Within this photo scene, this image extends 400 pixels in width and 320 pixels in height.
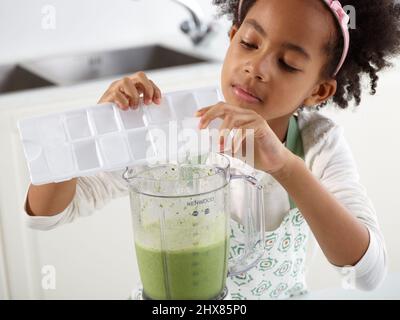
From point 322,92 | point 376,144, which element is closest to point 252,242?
point 322,92

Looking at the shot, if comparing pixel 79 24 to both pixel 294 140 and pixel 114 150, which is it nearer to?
pixel 294 140

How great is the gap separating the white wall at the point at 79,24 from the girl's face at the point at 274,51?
73 centimetres

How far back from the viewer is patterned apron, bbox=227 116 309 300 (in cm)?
50

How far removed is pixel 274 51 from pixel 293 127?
154 mm

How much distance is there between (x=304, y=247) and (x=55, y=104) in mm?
426

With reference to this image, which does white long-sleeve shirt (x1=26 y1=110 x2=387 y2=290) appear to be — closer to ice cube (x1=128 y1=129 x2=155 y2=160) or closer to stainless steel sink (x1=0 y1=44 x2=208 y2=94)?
ice cube (x1=128 y1=129 x2=155 y2=160)

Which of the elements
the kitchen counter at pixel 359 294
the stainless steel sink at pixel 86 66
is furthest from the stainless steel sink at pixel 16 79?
the kitchen counter at pixel 359 294

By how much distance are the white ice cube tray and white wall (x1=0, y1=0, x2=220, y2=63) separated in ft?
2.75

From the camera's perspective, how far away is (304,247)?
1.82 ft

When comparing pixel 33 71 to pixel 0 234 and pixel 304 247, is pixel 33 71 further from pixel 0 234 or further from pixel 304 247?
pixel 304 247

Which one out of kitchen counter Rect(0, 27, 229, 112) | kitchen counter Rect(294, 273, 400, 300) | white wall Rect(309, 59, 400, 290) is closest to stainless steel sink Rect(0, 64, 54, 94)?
kitchen counter Rect(0, 27, 229, 112)

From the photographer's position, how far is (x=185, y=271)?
33 cm

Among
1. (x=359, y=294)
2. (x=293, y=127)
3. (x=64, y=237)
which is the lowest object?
(x=64, y=237)
